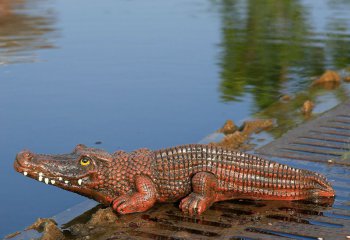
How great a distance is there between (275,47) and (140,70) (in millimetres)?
3110

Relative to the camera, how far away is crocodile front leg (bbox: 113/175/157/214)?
7082 millimetres

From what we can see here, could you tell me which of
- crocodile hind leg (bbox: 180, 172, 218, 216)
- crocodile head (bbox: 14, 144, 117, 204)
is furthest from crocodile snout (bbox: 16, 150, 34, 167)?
crocodile hind leg (bbox: 180, 172, 218, 216)

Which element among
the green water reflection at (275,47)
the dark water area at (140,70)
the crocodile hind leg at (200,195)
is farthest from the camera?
the green water reflection at (275,47)

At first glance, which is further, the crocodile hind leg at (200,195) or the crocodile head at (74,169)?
the crocodile head at (74,169)

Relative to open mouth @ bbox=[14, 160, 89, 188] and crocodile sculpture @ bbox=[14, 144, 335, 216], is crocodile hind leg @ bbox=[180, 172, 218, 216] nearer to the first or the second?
crocodile sculpture @ bbox=[14, 144, 335, 216]

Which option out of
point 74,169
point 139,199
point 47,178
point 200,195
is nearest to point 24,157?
point 47,178

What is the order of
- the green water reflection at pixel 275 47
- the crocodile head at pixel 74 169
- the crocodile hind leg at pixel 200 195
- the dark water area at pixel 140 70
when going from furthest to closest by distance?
1. the green water reflection at pixel 275 47
2. the dark water area at pixel 140 70
3. the crocodile head at pixel 74 169
4. the crocodile hind leg at pixel 200 195

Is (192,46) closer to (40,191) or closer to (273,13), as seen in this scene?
(273,13)

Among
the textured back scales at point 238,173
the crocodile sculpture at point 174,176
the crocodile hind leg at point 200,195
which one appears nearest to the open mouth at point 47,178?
the crocodile sculpture at point 174,176

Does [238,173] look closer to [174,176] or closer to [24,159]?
[174,176]

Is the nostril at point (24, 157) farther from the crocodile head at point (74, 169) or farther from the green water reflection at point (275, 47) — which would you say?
the green water reflection at point (275, 47)

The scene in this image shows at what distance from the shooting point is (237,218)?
6977 mm

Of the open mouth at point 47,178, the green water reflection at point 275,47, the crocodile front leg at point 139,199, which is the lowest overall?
the green water reflection at point 275,47

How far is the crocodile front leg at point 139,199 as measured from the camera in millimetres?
7082
